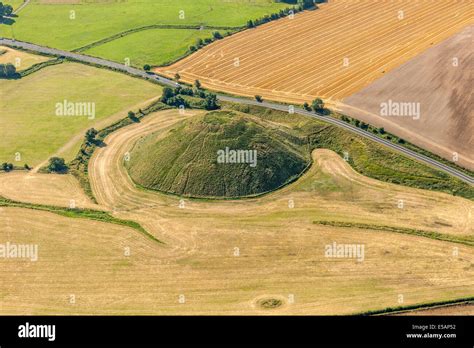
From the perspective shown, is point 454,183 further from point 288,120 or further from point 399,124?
point 288,120

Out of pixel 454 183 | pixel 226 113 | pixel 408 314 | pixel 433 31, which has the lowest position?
pixel 408 314

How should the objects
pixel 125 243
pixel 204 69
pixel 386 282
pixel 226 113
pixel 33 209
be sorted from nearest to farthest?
pixel 386 282, pixel 125 243, pixel 33 209, pixel 226 113, pixel 204 69

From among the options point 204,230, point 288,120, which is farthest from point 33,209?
point 288,120

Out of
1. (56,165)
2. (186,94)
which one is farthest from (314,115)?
(56,165)
